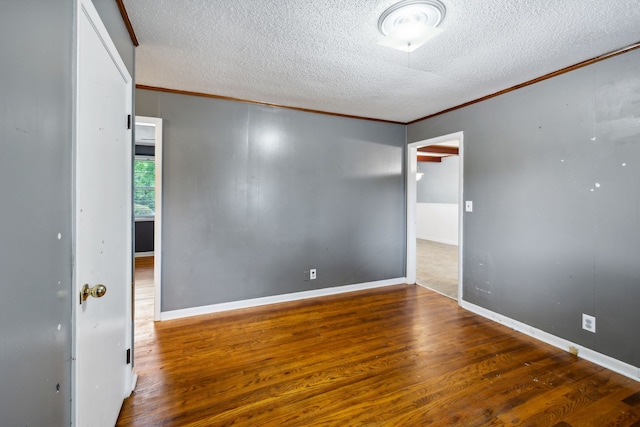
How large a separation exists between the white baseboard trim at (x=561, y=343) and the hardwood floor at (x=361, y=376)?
81 mm

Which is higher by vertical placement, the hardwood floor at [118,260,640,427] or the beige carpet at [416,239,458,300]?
the beige carpet at [416,239,458,300]

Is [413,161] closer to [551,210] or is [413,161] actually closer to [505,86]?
[505,86]

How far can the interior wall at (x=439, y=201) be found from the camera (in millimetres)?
7484

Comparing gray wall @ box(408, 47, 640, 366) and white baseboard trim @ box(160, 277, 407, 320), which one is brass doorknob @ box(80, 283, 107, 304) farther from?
gray wall @ box(408, 47, 640, 366)

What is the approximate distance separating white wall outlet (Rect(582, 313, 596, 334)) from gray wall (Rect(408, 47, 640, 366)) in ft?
0.11

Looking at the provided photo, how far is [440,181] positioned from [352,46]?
22.0ft

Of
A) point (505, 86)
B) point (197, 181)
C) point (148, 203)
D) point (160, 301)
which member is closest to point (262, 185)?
point (197, 181)

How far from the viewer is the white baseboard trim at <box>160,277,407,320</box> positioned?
3.02 m

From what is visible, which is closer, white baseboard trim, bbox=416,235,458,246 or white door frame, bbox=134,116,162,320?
white door frame, bbox=134,116,162,320

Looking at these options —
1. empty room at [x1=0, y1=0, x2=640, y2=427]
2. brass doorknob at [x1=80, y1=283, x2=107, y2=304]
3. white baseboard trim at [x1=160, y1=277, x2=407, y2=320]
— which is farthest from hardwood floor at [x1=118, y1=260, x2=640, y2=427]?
brass doorknob at [x1=80, y1=283, x2=107, y2=304]

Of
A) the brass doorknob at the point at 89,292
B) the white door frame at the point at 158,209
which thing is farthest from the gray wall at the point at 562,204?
the white door frame at the point at 158,209

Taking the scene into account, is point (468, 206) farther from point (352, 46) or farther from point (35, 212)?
point (35, 212)

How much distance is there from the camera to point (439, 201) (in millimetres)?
7953

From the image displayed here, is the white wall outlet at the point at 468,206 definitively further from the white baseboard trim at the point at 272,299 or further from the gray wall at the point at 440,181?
the gray wall at the point at 440,181
